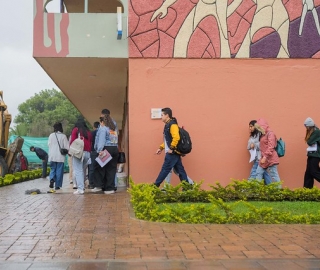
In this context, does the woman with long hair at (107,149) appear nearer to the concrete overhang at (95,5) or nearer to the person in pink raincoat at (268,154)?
the person in pink raincoat at (268,154)

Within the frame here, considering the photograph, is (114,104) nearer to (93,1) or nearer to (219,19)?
(93,1)

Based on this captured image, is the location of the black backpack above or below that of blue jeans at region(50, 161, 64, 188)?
above

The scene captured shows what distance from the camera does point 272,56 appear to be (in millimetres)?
10961

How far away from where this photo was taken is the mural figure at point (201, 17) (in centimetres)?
1084

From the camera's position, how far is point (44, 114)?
7325 centimetres

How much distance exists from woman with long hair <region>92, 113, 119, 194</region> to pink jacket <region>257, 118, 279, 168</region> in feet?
10.3

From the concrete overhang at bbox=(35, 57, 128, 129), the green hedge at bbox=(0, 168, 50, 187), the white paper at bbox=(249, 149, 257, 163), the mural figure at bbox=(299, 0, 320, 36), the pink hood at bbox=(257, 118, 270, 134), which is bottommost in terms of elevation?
the green hedge at bbox=(0, 168, 50, 187)

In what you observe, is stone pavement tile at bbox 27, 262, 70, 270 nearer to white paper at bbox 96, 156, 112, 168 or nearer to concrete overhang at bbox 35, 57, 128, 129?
white paper at bbox 96, 156, 112, 168

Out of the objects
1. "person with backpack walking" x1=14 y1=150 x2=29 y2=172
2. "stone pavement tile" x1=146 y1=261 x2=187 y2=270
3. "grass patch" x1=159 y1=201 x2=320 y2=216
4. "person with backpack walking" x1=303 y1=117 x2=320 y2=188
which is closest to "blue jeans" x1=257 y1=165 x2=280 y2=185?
"person with backpack walking" x1=303 y1=117 x2=320 y2=188

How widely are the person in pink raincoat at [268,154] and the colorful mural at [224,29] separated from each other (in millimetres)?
1900

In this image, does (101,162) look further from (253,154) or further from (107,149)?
(253,154)

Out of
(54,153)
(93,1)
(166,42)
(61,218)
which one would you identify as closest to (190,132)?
(166,42)

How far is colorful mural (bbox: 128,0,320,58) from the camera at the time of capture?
10.8 metres

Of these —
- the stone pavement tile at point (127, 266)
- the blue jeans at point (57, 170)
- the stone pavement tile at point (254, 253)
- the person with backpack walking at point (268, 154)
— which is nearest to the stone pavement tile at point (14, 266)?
the stone pavement tile at point (127, 266)
